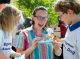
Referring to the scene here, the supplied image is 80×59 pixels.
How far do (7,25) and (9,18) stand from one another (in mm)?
94

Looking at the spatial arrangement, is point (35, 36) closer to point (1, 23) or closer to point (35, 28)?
point (35, 28)

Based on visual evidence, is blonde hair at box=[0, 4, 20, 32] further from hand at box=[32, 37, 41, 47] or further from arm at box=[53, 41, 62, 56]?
arm at box=[53, 41, 62, 56]

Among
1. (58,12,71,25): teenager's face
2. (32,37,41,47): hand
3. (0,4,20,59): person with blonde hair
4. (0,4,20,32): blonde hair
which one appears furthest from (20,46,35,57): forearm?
(58,12,71,25): teenager's face

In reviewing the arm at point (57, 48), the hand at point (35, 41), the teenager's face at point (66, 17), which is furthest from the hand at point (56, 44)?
the teenager's face at point (66, 17)

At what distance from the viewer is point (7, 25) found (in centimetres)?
369

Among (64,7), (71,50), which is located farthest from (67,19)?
(71,50)

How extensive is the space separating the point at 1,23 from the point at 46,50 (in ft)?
2.58

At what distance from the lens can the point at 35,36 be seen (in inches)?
164

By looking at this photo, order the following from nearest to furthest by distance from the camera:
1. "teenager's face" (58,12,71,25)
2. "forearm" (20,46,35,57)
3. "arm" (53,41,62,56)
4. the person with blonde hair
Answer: "teenager's face" (58,12,71,25) < the person with blonde hair < "forearm" (20,46,35,57) < "arm" (53,41,62,56)

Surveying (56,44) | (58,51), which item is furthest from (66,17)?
(58,51)

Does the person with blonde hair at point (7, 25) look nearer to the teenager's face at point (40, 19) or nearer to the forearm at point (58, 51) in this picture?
the teenager's face at point (40, 19)

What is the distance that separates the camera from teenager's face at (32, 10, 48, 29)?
4150 mm

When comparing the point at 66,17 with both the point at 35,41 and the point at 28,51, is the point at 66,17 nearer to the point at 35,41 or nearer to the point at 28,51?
the point at 35,41

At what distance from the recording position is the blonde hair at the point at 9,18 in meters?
3.69
